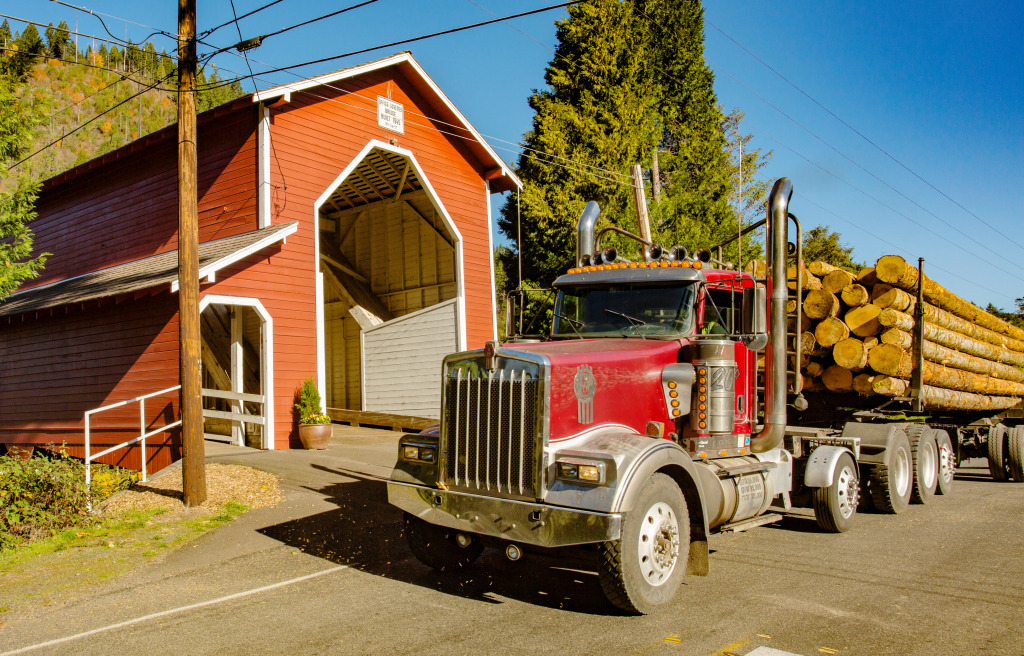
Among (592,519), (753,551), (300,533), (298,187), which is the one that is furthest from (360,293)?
(592,519)

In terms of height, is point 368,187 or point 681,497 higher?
point 368,187

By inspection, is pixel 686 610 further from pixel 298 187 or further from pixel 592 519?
pixel 298 187

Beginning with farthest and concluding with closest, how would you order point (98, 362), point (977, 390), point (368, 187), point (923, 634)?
Answer: point (368, 187)
point (98, 362)
point (977, 390)
point (923, 634)

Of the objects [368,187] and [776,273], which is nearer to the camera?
[776,273]

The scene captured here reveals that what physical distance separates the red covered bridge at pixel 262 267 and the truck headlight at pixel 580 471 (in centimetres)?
907

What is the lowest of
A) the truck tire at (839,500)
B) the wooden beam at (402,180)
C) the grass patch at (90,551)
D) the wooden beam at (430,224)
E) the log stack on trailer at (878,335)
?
the grass patch at (90,551)

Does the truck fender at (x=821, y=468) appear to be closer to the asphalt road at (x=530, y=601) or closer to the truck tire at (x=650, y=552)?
the asphalt road at (x=530, y=601)

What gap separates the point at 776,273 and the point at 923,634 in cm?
330

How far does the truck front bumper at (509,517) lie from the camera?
198 inches

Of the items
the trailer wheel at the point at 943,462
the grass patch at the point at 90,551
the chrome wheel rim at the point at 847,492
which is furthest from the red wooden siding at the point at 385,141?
the chrome wheel rim at the point at 847,492

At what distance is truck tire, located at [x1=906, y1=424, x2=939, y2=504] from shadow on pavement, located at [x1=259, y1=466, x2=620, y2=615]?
598 centimetres

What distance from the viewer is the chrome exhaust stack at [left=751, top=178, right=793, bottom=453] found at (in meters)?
7.09

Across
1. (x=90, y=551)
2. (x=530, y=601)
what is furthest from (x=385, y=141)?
(x=530, y=601)

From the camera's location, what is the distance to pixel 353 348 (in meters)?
24.4
